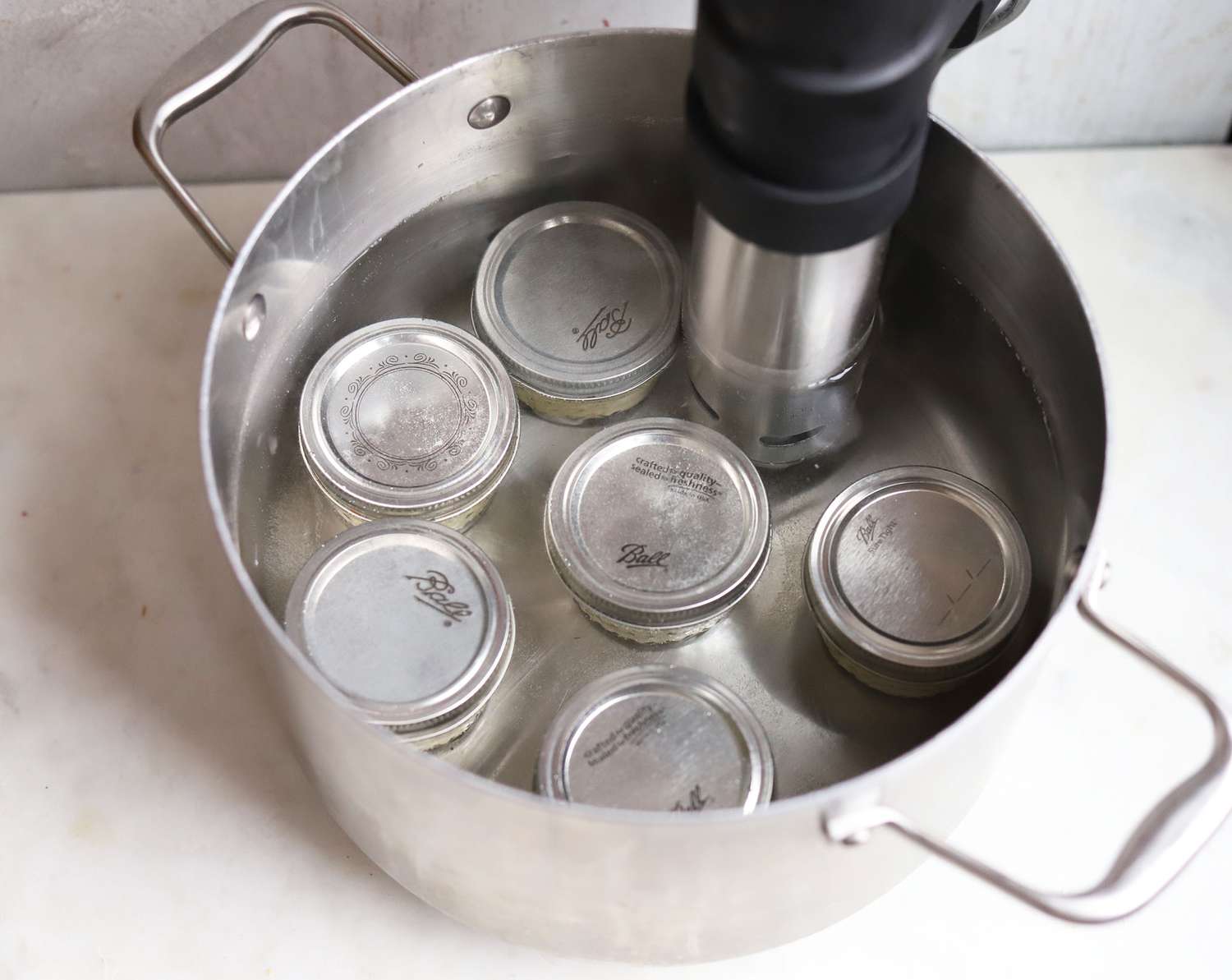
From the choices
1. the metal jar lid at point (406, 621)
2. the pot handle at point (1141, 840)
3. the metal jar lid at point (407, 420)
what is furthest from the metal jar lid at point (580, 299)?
the pot handle at point (1141, 840)

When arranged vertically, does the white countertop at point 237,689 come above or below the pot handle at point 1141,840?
below

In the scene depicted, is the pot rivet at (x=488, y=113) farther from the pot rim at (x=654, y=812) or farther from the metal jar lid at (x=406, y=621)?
the metal jar lid at (x=406, y=621)

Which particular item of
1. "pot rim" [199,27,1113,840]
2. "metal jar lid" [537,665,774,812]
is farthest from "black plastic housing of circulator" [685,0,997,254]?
"metal jar lid" [537,665,774,812]

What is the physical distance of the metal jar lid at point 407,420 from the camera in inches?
34.2

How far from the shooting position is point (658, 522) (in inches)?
33.9

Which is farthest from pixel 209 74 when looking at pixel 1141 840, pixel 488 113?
pixel 1141 840

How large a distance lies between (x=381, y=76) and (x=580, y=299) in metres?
0.28

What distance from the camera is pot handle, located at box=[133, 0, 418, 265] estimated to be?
769 mm

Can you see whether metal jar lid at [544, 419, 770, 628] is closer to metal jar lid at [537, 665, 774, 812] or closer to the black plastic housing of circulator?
metal jar lid at [537, 665, 774, 812]

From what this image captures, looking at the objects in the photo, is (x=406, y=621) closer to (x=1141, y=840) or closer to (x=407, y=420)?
(x=407, y=420)

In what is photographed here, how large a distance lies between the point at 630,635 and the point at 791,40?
0.44 m

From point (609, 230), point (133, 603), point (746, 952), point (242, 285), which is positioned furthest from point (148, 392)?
point (746, 952)

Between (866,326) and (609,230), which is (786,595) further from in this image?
(609,230)

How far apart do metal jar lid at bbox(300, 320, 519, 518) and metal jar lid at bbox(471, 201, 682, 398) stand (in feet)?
0.13
